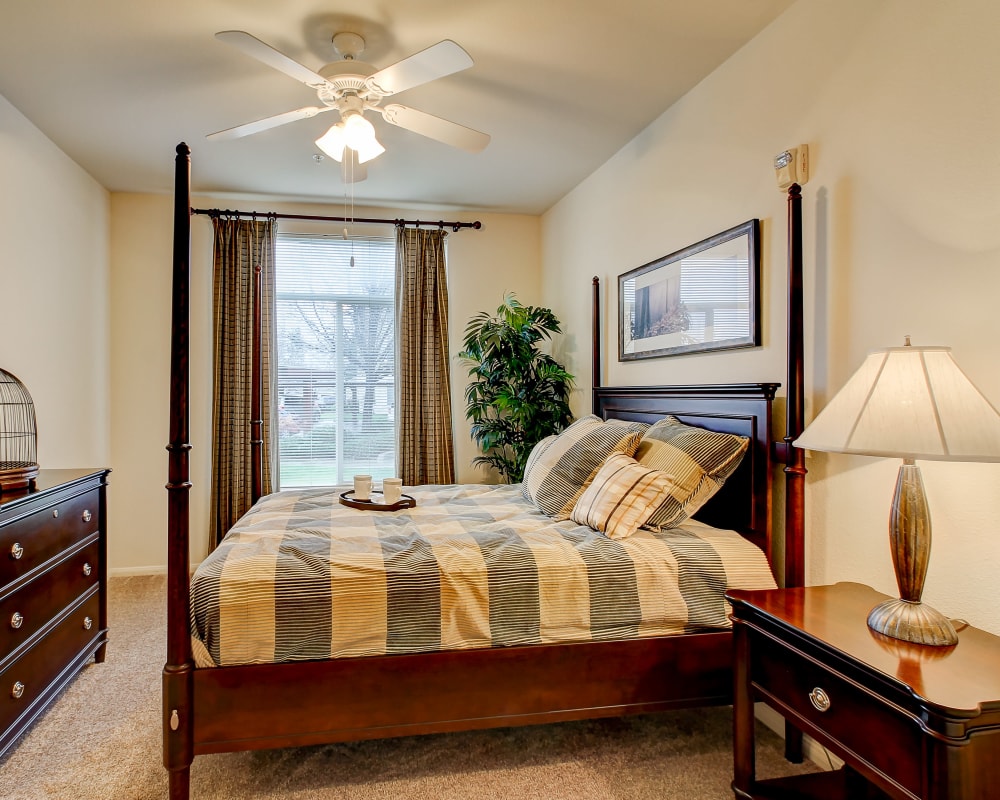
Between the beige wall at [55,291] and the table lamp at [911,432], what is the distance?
3.47 meters

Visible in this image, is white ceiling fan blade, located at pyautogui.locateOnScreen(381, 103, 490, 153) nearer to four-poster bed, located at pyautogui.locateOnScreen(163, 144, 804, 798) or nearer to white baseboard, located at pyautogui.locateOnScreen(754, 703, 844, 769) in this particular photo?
four-poster bed, located at pyautogui.locateOnScreen(163, 144, 804, 798)

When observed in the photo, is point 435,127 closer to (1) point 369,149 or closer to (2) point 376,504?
(1) point 369,149

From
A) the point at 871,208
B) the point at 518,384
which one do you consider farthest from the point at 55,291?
the point at 871,208

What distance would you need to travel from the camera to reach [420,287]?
4.68m

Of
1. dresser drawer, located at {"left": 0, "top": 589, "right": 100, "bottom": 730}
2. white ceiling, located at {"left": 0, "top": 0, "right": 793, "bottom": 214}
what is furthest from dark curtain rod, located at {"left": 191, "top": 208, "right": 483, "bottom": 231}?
dresser drawer, located at {"left": 0, "top": 589, "right": 100, "bottom": 730}

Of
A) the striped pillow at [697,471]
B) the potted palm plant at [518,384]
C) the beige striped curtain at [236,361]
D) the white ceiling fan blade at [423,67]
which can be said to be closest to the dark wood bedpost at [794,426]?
the striped pillow at [697,471]

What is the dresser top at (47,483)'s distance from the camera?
2.17 meters

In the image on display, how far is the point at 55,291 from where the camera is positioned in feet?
11.5

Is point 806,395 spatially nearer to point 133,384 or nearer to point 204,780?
point 204,780

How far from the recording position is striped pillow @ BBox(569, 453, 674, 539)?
228cm

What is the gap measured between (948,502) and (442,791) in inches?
65.9

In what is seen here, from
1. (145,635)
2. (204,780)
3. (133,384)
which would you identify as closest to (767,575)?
(204,780)

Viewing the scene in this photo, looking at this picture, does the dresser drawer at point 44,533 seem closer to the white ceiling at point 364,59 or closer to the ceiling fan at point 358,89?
the ceiling fan at point 358,89

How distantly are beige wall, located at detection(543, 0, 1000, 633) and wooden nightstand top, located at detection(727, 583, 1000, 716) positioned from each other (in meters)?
0.25
